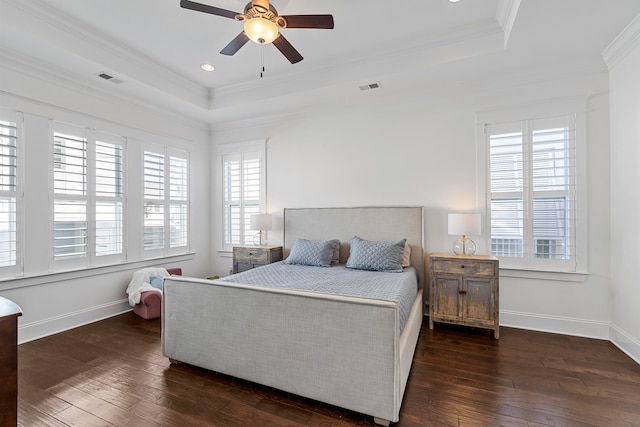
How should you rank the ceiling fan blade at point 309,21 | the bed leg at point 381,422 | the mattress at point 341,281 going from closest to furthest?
the bed leg at point 381,422
the ceiling fan blade at point 309,21
the mattress at point 341,281

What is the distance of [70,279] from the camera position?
137 inches

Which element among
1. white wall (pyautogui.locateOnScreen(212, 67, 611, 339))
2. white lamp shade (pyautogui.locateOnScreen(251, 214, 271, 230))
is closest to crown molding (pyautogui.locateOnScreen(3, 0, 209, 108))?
white wall (pyautogui.locateOnScreen(212, 67, 611, 339))

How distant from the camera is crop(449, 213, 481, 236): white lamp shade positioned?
129 inches

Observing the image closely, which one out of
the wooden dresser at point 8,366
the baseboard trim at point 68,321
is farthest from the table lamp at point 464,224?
the baseboard trim at point 68,321

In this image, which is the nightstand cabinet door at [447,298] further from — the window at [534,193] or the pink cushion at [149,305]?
the pink cushion at [149,305]

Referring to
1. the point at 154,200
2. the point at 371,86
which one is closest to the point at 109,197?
the point at 154,200

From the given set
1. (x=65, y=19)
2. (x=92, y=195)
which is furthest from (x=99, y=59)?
(x=92, y=195)

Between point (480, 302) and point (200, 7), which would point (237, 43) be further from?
point (480, 302)

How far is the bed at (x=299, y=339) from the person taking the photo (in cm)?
182

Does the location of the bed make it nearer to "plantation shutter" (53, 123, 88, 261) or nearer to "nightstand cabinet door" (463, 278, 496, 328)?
"nightstand cabinet door" (463, 278, 496, 328)

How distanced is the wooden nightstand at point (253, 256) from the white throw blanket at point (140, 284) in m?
1.09

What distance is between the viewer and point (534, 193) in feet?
11.1

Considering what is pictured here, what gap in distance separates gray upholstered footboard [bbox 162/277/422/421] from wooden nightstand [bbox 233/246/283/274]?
1916 mm

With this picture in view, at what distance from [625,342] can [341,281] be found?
2.75 metres
